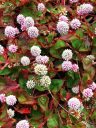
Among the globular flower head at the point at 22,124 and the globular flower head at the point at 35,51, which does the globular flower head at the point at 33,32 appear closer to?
the globular flower head at the point at 35,51

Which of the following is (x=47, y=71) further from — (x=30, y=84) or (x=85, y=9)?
(x=85, y=9)

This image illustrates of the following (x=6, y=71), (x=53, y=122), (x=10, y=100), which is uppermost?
(x=6, y=71)

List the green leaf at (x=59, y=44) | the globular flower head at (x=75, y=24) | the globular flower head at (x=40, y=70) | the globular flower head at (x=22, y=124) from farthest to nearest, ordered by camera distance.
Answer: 1. the globular flower head at (x=75, y=24)
2. the green leaf at (x=59, y=44)
3. the globular flower head at (x=40, y=70)
4. the globular flower head at (x=22, y=124)

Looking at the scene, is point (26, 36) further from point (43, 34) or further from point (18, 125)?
point (18, 125)

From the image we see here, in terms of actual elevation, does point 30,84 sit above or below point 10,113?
above

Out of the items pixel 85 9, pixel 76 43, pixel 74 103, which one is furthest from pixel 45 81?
pixel 85 9

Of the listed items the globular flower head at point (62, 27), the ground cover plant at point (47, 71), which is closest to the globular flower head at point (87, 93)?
the ground cover plant at point (47, 71)

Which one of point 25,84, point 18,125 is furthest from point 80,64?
point 18,125

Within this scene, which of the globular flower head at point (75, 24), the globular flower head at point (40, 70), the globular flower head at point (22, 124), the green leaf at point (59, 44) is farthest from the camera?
the globular flower head at point (75, 24)
